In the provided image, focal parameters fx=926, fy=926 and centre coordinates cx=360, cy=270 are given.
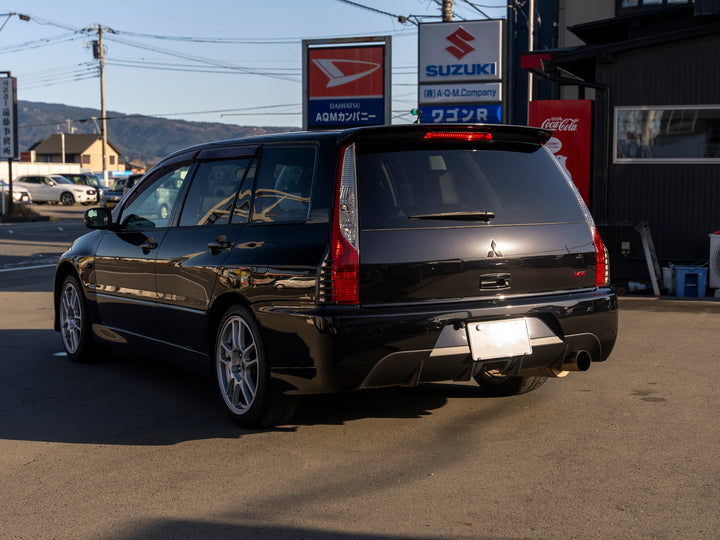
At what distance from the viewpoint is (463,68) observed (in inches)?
755

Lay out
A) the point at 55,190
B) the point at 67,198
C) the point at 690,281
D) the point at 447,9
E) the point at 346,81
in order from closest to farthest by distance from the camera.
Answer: the point at 690,281
the point at 346,81
the point at 447,9
the point at 55,190
the point at 67,198

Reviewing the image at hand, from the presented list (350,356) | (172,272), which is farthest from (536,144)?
(172,272)

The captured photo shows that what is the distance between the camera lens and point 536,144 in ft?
18.4

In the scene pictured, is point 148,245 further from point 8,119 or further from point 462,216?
point 8,119

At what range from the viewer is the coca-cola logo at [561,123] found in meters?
13.0

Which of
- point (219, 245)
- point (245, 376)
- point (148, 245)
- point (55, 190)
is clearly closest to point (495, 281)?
A: point (245, 376)

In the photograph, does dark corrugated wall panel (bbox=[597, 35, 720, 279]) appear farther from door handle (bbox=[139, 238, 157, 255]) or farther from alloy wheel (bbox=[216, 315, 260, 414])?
alloy wheel (bbox=[216, 315, 260, 414])

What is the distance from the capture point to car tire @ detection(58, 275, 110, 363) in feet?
24.6

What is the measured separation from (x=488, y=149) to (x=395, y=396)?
1.89 m

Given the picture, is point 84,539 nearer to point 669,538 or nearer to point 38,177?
point 669,538

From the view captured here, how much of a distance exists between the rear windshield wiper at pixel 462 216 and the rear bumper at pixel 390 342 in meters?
0.47

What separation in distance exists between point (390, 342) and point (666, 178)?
29.4ft

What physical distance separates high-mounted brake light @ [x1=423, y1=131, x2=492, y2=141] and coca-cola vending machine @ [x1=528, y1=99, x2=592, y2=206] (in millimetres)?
7866

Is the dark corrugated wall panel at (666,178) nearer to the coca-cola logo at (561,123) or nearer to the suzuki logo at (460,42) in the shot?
the coca-cola logo at (561,123)
